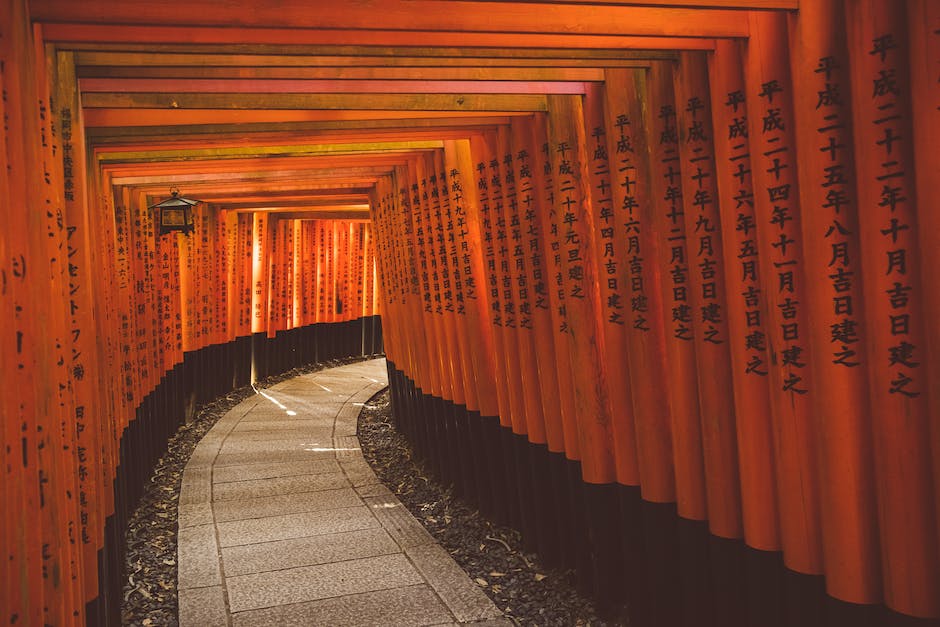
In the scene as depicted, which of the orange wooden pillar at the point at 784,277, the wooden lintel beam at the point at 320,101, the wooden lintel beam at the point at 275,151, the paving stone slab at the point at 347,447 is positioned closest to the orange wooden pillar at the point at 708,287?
the orange wooden pillar at the point at 784,277

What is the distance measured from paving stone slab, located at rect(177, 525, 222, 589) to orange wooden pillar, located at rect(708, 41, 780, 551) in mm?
4235

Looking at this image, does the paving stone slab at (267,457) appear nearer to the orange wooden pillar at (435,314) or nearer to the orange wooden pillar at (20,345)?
the orange wooden pillar at (435,314)

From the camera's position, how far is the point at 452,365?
8.29 metres

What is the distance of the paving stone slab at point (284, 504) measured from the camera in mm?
8070

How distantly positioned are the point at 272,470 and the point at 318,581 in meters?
3.73

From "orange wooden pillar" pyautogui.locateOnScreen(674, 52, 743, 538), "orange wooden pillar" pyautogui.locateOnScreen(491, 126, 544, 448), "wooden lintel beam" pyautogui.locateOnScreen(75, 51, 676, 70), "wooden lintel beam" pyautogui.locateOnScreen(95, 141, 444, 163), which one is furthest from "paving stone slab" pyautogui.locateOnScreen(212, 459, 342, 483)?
"orange wooden pillar" pyautogui.locateOnScreen(674, 52, 743, 538)

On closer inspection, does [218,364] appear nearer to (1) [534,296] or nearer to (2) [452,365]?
(2) [452,365]

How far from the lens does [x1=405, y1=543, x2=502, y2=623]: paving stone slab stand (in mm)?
5562

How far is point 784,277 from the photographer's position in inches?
142

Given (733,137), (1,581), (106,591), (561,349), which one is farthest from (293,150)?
(1,581)

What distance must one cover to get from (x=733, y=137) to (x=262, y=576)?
4.80 m

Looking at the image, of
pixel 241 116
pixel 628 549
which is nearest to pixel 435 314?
pixel 241 116

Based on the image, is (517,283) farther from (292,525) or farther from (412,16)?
(292,525)

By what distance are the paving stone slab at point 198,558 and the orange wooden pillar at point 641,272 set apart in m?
3.58
